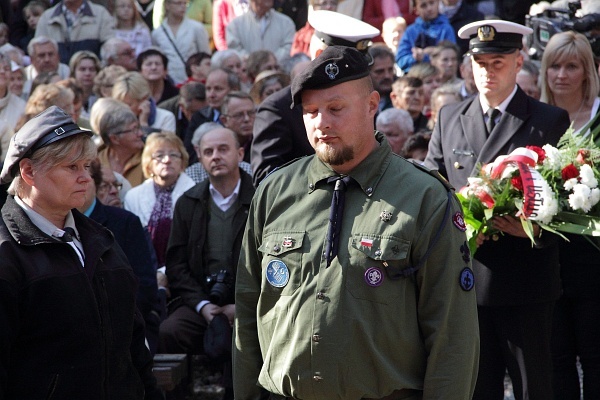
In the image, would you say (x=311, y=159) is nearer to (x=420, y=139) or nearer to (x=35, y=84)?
(x=420, y=139)

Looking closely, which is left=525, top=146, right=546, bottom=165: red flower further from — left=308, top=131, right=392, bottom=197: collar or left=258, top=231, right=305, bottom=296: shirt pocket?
left=258, top=231, right=305, bottom=296: shirt pocket

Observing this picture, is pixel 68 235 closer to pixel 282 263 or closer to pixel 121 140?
pixel 282 263

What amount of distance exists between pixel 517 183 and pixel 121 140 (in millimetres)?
4503

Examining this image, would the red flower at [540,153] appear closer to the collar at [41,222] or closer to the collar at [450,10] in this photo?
the collar at [41,222]

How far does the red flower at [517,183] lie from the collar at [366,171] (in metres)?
1.38

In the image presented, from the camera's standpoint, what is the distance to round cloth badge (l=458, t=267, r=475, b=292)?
3354mm

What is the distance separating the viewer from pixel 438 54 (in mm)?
10688

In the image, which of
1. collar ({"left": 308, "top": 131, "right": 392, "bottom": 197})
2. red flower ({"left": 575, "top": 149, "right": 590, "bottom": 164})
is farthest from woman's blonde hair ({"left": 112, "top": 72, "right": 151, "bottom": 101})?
collar ({"left": 308, "top": 131, "right": 392, "bottom": 197})

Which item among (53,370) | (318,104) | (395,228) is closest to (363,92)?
(318,104)

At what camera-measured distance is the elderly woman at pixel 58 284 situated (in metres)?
3.41

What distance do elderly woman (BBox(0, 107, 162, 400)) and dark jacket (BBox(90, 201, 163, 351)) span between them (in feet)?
5.03

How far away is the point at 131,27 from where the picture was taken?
40.9 feet

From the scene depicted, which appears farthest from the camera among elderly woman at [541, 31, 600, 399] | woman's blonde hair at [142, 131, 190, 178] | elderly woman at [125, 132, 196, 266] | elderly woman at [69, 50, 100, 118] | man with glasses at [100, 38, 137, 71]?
man with glasses at [100, 38, 137, 71]

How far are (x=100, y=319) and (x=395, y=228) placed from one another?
3.84 feet
